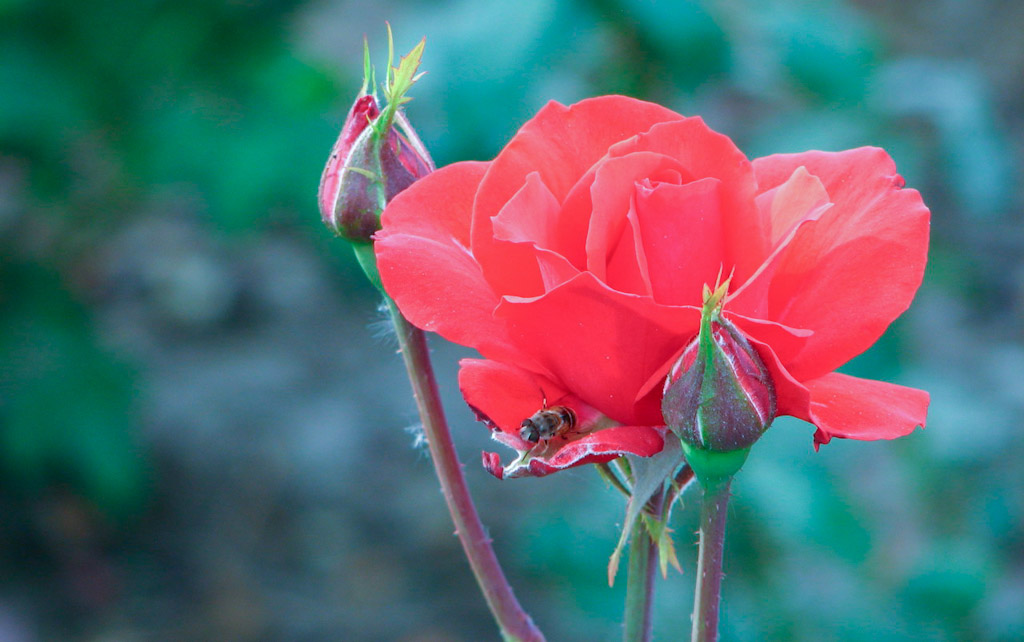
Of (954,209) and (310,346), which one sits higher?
(954,209)

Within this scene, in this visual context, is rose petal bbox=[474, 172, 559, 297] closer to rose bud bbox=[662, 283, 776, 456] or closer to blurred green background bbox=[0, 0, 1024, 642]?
rose bud bbox=[662, 283, 776, 456]

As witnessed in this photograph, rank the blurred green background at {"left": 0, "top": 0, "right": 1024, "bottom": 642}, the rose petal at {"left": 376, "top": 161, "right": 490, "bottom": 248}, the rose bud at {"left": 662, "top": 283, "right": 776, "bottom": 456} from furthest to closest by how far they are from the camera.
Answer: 1. the blurred green background at {"left": 0, "top": 0, "right": 1024, "bottom": 642}
2. the rose petal at {"left": 376, "top": 161, "right": 490, "bottom": 248}
3. the rose bud at {"left": 662, "top": 283, "right": 776, "bottom": 456}

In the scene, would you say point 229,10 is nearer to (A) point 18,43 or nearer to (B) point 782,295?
(A) point 18,43

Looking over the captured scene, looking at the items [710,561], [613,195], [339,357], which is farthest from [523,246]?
[339,357]

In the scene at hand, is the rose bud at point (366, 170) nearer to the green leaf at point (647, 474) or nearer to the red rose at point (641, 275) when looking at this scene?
the red rose at point (641, 275)

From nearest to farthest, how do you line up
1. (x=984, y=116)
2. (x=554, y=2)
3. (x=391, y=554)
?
1. (x=554, y=2)
2. (x=984, y=116)
3. (x=391, y=554)

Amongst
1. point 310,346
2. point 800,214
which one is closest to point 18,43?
point 310,346

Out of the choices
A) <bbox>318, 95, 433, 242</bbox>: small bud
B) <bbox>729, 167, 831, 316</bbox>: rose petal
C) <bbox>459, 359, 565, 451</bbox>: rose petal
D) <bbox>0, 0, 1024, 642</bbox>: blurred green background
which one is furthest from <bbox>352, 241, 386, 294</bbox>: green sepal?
<bbox>0, 0, 1024, 642</bbox>: blurred green background
